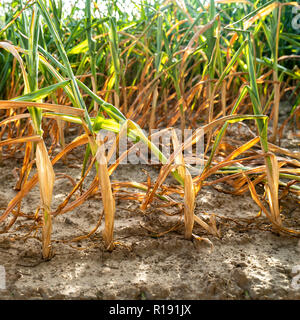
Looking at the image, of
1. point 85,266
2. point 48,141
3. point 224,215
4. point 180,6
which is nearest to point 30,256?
point 85,266

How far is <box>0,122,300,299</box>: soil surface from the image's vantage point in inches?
26.6

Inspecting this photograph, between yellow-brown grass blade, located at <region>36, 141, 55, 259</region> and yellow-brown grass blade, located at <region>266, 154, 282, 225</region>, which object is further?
yellow-brown grass blade, located at <region>266, 154, 282, 225</region>

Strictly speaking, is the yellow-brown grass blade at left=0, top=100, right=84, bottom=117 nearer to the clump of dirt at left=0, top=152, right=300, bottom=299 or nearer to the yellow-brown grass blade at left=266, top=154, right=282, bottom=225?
the clump of dirt at left=0, top=152, right=300, bottom=299

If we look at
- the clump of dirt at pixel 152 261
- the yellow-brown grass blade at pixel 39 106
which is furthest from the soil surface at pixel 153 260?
the yellow-brown grass blade at pixel 39 106

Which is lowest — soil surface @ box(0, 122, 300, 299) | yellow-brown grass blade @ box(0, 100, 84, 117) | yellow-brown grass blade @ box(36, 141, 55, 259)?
soil surface @ box(0, 122, 300, 299)

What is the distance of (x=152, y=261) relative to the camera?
0.76 m

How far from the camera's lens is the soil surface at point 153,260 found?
2.22 ft
